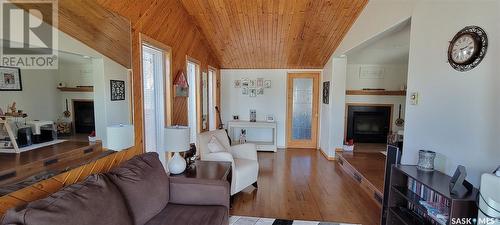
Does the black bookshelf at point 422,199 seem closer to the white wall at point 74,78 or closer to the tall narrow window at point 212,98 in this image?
the white wall at point 74,78

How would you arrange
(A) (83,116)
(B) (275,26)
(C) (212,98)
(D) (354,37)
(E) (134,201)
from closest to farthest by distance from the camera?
(E) (134,201) < (A) (83,116) < (D) (354,37) < (B) (275,26) < (C) (212,98)

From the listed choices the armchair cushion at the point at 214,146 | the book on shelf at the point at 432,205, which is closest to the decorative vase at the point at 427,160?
the book on shelf at the point at 432,205

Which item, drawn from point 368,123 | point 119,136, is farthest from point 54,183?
point 368,123

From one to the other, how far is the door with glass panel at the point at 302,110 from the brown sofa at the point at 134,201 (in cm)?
430

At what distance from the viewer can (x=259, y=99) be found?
616cm

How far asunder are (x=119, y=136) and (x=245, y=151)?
6.14 ft

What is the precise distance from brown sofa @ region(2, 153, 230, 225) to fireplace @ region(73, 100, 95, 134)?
367mm

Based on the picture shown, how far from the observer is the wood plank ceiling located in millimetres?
3250

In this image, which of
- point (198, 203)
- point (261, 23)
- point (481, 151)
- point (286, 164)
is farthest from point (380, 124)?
point (198, 203)

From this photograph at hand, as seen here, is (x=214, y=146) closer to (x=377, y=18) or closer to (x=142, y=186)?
(x=142, y=186)

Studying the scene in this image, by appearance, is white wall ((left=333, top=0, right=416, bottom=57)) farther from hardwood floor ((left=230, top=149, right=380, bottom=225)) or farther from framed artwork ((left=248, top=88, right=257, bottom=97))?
framed artwork ((left=248, top=88, right=257, bottom=97))

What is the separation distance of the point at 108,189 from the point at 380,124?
6090 millimetres

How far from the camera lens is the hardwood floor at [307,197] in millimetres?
2717

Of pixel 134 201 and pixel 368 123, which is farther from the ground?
pixel 368 123
